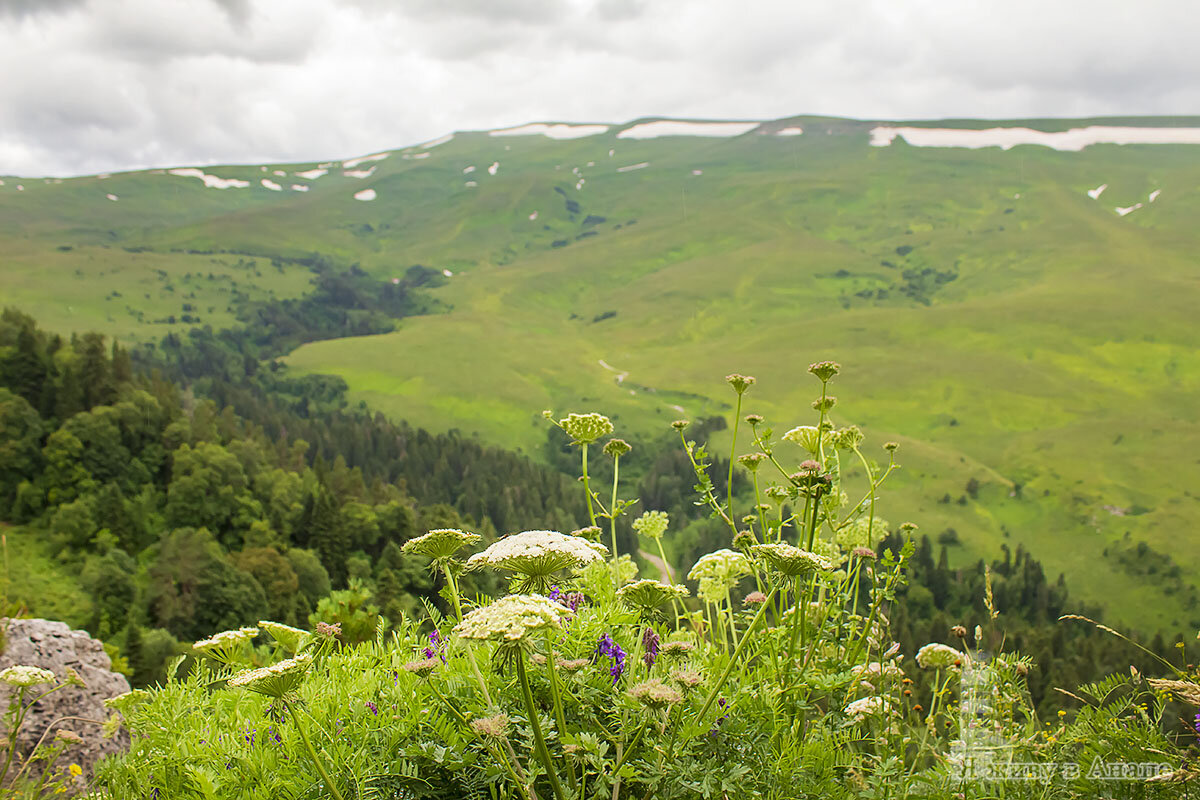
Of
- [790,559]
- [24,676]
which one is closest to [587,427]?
[790,559]

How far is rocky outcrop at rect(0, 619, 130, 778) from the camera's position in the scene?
9539 millimetres

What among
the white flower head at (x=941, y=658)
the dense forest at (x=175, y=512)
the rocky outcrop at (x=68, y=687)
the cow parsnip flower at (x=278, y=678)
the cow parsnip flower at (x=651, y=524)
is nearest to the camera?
the cow parsnip flower at (x=278, y=678)

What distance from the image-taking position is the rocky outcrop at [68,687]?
9.54 metres

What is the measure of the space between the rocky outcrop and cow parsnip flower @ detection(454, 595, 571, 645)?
7.74 meters

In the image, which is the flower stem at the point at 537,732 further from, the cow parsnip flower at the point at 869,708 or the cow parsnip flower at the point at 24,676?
the cow parsnip flower at the point at 24,676

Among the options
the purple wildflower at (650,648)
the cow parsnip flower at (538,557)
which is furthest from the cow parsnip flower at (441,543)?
the purple wildflower at (650,648)

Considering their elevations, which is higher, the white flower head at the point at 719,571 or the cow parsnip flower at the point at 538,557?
the cow parsnip flower at the point at 538,557

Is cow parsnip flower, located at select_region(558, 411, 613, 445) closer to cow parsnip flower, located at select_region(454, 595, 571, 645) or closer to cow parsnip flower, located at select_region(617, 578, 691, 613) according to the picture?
cow parsnip flower, located at select_region(617, 578, 691, 613)

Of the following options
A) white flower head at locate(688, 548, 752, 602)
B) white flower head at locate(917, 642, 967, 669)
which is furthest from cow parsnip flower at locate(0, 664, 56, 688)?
white flower head at locate(917, 642, 967, 669)

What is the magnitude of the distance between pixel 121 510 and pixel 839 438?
97.9m

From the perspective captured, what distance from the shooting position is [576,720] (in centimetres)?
511

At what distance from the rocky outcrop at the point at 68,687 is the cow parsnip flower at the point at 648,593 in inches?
295

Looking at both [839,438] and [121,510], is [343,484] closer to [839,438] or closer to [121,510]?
[121,510]

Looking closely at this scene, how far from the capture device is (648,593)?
5.16 metres
